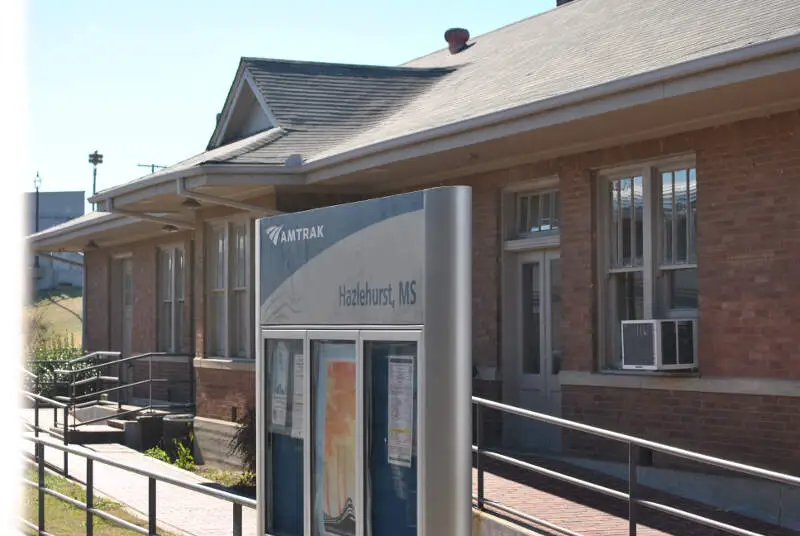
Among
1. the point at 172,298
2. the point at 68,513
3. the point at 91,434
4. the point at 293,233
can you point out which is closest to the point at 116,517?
the point at 68,513

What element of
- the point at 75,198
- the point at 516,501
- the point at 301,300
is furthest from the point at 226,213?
the point at 75,198

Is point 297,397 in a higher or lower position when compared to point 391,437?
higher

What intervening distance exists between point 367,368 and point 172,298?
57.9ft

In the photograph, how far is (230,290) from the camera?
18.7m

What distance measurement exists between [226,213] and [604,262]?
23.7 ft

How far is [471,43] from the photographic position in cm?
2116

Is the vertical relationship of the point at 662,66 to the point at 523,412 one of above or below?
above

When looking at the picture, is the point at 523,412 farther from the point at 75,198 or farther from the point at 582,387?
the point at 75,198

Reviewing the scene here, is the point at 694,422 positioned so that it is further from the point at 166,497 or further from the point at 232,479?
the point at 232,479

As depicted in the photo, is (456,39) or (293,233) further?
(456,39)

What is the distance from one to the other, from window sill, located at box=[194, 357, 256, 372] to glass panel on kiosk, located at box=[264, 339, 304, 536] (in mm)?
9725

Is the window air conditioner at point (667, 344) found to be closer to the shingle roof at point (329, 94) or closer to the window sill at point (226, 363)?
the shingle roof at point (329, 94)

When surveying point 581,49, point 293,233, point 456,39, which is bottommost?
point 293,233

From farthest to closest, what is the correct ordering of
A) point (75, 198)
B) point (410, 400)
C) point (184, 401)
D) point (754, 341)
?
1. point (75, 198)
2. point (184, 401)
3. point (754, 341)
4. point (410, 400)
